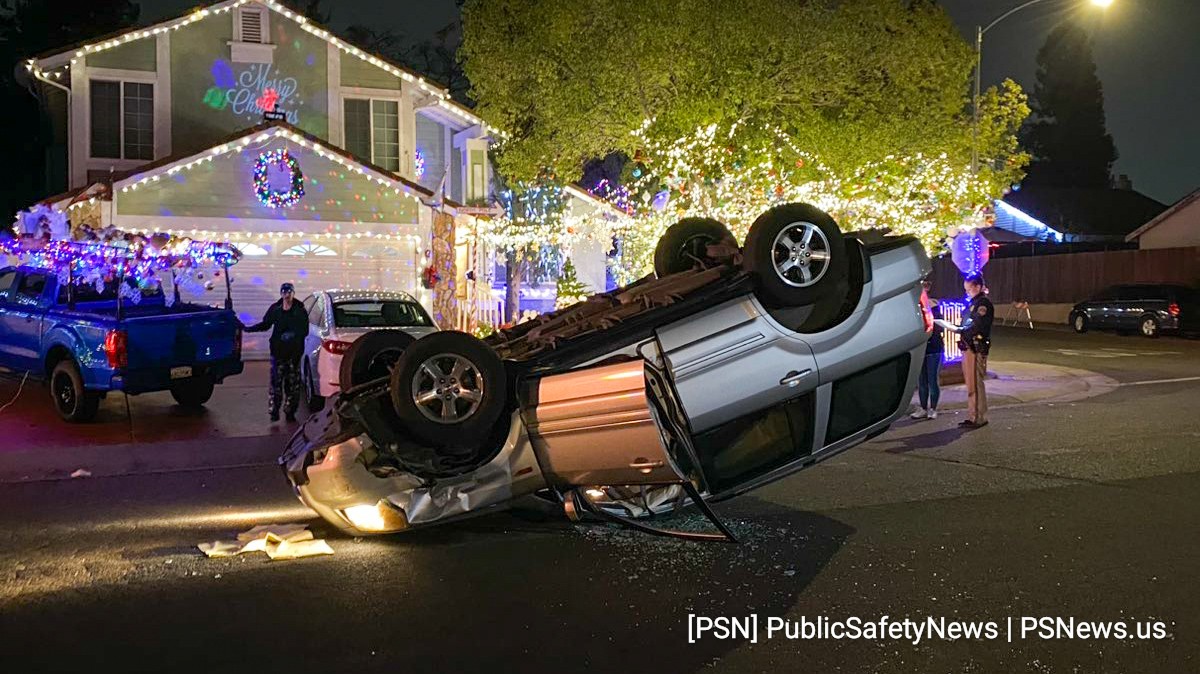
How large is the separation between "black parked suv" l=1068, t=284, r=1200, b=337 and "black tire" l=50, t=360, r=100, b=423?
25.8 meters

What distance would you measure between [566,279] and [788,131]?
5.91 metres

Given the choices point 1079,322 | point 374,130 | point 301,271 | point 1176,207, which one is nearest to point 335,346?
point 301,271

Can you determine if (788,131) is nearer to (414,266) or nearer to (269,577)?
(414,266)

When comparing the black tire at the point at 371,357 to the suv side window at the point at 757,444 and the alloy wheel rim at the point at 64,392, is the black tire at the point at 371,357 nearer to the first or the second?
the suv side window at the point at 757,444

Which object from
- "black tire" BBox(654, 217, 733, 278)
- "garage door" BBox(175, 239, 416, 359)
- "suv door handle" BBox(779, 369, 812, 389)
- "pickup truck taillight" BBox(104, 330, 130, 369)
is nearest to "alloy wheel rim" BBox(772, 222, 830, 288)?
"suv door handle" BBox(779, 369, 812, 389)

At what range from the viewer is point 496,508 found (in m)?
6.45

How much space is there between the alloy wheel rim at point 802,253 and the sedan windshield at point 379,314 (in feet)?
26.6

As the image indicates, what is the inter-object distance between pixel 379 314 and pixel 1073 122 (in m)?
81.1

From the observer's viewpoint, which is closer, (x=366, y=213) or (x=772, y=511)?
(x=772, y=511)

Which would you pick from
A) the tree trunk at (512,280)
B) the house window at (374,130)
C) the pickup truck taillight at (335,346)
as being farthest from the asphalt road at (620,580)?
the tree trunk at (512,280)

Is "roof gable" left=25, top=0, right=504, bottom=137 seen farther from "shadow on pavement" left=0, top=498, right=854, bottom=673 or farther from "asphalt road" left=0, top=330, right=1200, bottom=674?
"shadow on pavement" left=0, top=498, right=854, bottom=673

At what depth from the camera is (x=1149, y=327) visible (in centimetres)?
2797

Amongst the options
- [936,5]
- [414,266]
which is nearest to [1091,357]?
[936,5]

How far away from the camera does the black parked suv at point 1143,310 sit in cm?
2727
